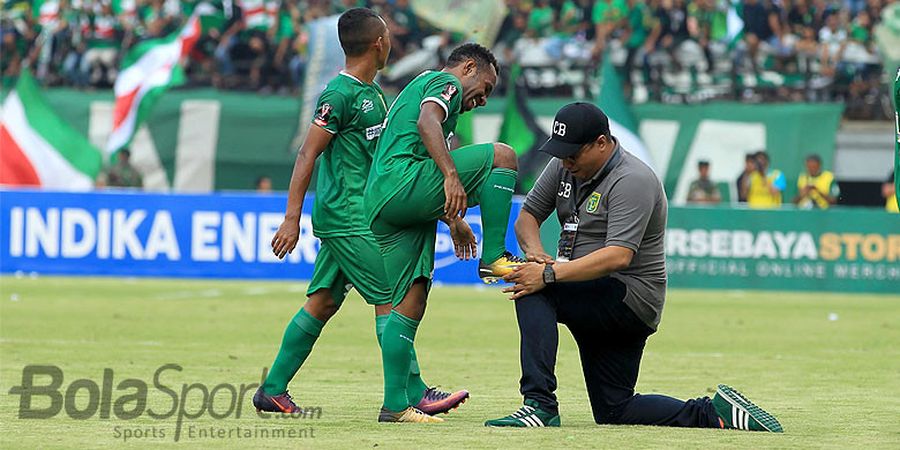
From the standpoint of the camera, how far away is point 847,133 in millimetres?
26000

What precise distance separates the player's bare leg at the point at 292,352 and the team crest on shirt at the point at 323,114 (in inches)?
34.5

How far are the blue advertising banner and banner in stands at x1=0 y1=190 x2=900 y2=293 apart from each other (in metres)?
0.01

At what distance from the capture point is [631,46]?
26.7 meters

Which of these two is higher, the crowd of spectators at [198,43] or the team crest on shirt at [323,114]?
the team crest on shirt at [323,114]

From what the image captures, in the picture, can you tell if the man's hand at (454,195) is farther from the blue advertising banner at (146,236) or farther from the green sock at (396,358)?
the blue advertising banner at (146,236)

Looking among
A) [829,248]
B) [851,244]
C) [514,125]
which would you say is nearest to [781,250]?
[829,248]

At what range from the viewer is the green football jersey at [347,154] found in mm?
7820

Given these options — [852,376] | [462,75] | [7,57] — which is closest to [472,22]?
[7,57]

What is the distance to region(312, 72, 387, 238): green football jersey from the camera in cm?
782

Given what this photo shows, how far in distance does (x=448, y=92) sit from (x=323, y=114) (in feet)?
2.22

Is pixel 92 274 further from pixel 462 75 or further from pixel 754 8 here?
pixel 462 75

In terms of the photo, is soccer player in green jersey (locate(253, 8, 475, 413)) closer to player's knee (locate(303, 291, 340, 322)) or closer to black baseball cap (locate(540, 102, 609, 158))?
player's knee (locate(303, 291, 340, 322))

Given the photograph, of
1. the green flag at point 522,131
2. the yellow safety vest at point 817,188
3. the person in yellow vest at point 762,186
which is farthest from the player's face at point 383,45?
the green flag at point 522,131

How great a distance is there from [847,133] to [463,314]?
1125cm
